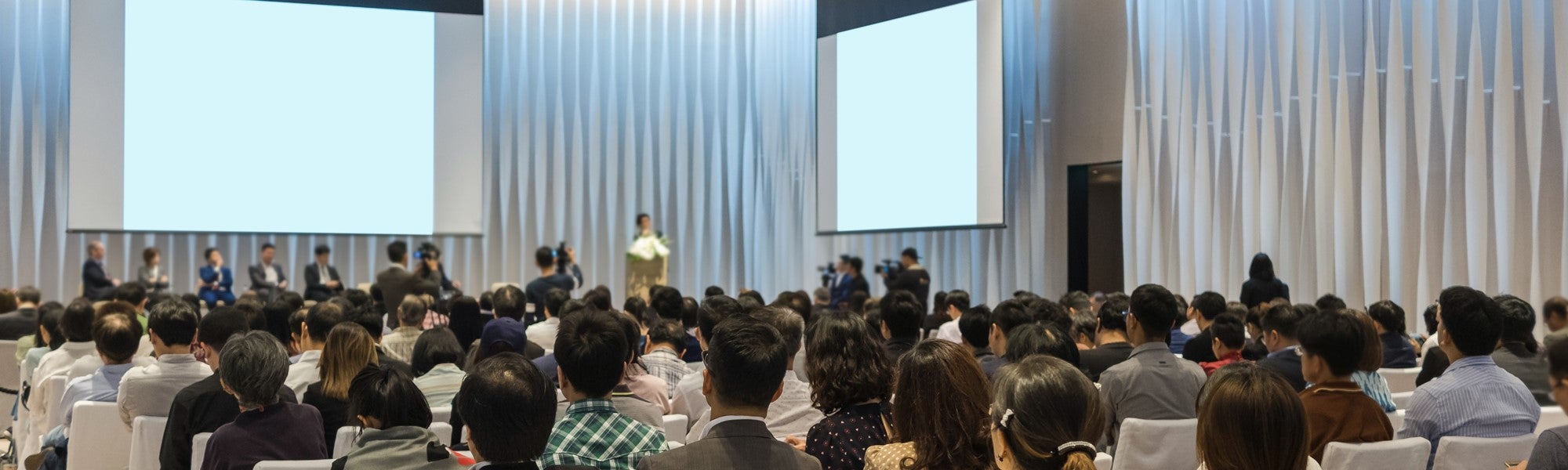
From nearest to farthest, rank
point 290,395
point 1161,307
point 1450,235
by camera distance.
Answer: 1. point 290,395
2. point 1161,307
3. point 1450,235

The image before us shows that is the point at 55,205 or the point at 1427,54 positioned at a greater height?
the point at 1427,54

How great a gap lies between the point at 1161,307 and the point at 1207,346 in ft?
4.15

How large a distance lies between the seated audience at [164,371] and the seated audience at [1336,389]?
3.47 metres

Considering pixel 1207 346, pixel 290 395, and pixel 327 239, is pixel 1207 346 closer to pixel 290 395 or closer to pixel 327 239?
pixel 290 395

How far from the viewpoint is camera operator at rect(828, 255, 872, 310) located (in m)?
12.8

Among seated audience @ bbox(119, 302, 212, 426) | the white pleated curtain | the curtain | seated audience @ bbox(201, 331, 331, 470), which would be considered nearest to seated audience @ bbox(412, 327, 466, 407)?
seated audience @ bbox(119, 302, 212, 426)

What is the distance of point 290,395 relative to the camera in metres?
4.04

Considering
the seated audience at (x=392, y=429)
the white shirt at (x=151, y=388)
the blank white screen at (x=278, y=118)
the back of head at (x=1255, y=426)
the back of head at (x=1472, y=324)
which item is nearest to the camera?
the back of head at (x=1255, y=426)

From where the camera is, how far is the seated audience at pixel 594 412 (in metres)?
2.79

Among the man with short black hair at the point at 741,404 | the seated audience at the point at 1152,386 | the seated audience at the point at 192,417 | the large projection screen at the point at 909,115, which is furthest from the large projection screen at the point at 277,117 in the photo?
the man with short black hair at the point at 741,404

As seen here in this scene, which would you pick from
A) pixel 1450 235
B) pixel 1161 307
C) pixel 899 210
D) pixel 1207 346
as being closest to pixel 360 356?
pixel 1161 307

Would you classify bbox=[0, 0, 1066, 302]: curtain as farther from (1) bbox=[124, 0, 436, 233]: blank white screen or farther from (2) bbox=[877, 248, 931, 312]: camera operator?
(2) bbox=[877, 248, 931, 312]: camera operator

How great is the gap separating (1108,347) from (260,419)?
3.08m

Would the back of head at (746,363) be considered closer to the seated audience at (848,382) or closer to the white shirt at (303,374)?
the seated audience at (848,382)
